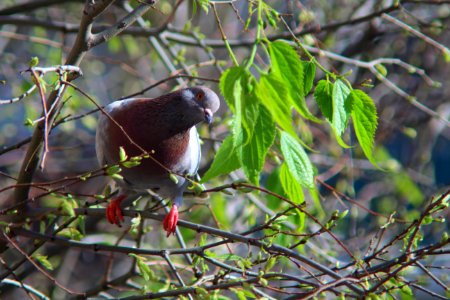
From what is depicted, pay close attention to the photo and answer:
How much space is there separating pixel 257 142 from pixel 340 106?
0.49 m

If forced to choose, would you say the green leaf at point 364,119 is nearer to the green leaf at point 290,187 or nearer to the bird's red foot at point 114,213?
the green leaf at point 290,187

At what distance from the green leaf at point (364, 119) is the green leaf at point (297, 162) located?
23 cm

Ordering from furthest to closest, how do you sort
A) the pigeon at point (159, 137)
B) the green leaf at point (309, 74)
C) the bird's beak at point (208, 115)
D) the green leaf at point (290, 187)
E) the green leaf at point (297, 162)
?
the bird's beak at point (208, 115) → the pigeon at point (159, 137) → the green leaf at point (290, 187) → the green leaf at point (309, 74) → the green leaf at point (297, 162)

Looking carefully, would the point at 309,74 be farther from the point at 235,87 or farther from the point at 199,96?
the point at 199,96

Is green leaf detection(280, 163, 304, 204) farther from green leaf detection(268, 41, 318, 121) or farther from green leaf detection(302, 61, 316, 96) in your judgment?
green leaf detection(268, 41, 318, 121)

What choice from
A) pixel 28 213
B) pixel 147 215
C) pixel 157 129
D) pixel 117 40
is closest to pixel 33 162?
pixel 28 213

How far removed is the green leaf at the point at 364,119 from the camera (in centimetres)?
234

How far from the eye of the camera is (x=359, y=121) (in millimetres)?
2369

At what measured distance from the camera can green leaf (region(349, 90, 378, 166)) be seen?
2336 millimetres

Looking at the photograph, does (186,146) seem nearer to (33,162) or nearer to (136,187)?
(136,187)

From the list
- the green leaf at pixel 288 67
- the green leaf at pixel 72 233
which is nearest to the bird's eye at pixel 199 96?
the green leaf at pixel 72 233

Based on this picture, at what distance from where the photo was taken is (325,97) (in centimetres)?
246

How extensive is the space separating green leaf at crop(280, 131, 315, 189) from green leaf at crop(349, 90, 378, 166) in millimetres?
234

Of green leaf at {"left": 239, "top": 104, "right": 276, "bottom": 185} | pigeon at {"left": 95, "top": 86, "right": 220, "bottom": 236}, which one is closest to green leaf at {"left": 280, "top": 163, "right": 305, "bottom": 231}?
green leaf at {"left": 239, "top": 104, "right": 276, "bottom": 185}
